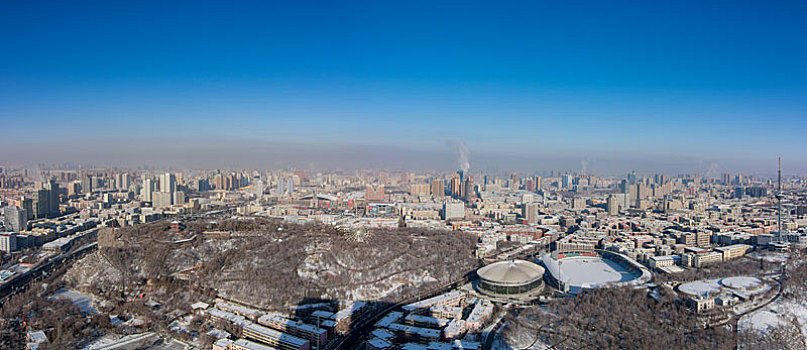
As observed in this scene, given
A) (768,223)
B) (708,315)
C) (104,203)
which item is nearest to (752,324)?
(708,315)

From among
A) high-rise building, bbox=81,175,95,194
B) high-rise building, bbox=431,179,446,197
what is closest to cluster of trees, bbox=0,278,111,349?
high-rise building, bbox=81,175,95,194

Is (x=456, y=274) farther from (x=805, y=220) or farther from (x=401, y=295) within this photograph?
(x=805, y=220)

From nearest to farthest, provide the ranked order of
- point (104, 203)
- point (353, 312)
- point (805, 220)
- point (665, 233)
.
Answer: point (353, 312), point (665, 233), point (805, 220), point (104, 203)

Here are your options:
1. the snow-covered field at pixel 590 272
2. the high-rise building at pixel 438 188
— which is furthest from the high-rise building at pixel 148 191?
the snow-covered field at pixel 590 272

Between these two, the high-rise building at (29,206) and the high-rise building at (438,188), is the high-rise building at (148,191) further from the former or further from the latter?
the high-rise building at (438,188)

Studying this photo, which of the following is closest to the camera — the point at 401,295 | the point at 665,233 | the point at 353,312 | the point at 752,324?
the point at 752,324

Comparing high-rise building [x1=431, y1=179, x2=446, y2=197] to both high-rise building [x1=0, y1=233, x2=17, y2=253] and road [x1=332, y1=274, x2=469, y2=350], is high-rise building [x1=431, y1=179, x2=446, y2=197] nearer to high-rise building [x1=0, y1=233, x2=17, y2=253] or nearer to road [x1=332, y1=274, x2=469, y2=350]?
road [x1=332, y1=274, x2=469, y2=350]

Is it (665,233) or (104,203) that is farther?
(104,203)

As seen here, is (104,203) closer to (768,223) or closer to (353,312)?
(353,312)

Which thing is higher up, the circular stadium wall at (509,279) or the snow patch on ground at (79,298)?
the circular stadium wall at (509,279)
